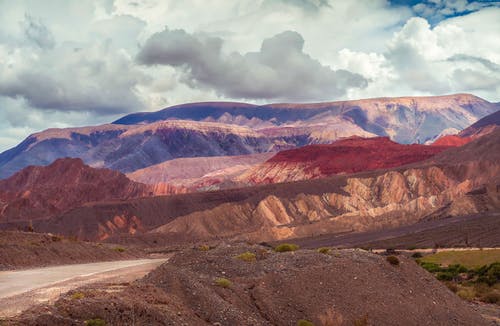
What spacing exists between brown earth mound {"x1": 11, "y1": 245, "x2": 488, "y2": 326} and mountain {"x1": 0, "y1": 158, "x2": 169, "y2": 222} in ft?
395

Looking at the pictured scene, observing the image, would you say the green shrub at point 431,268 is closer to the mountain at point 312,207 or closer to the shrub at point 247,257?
the shrub at point 247,257

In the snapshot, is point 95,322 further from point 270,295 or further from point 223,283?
point 270,295

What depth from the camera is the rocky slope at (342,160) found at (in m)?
178

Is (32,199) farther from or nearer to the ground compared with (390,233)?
farther from the ground

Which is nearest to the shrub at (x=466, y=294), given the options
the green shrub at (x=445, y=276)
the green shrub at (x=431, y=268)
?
the green shrub at (x=445, y=276)

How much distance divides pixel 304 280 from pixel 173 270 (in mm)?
4326

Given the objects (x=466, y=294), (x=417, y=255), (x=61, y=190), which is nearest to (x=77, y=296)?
(x=466, y=294)

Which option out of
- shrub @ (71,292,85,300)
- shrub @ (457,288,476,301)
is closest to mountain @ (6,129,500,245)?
shrub @ (457,288,476,301)

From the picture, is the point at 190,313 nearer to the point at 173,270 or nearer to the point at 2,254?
the point at 173,270

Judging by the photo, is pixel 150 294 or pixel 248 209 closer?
pixel 150 294

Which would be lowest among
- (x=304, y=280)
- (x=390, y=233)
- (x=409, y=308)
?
(x=390, y=233)

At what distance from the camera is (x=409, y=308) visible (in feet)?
69.4

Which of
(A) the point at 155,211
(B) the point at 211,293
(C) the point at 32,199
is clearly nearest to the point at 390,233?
(A) the point at 155,211

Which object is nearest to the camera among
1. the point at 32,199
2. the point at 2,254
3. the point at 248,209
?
the point at 2,254
